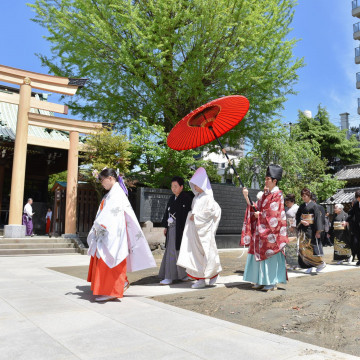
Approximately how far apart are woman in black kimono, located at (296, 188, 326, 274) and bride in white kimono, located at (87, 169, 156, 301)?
3775mm

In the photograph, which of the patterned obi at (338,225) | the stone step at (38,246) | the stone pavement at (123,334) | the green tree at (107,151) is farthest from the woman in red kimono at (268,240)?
the stone step at (38,246)

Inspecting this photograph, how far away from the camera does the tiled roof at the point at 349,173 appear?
955 inches

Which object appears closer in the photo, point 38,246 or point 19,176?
point 38,246

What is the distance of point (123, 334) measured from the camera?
3004 millimetres

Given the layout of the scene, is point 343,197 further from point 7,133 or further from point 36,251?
point 7,133

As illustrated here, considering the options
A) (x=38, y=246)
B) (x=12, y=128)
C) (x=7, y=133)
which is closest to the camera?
(x=38, y=246)

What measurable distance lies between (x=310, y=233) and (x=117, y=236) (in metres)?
4.33

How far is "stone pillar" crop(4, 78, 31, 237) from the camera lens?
11461 millimetres

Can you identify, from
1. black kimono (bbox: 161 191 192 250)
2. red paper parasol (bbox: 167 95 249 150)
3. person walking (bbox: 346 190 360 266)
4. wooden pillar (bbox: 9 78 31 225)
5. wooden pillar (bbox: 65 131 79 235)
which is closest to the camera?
red paper parasol (bbox: 167 95 249 150)

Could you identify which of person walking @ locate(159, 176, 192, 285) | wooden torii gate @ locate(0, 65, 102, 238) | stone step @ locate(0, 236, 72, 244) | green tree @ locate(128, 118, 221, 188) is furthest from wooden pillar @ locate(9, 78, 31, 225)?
person walking @ locate(159, 176, 192, 285)

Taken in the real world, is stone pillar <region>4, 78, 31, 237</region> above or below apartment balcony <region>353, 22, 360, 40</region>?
below

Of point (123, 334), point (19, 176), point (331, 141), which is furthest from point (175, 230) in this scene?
point (331, 141)

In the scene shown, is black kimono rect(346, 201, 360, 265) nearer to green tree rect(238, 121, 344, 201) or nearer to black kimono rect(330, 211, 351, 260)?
black kimono rect(330, 211, 351, 260)

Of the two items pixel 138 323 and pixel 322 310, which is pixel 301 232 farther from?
pixel 138 323
